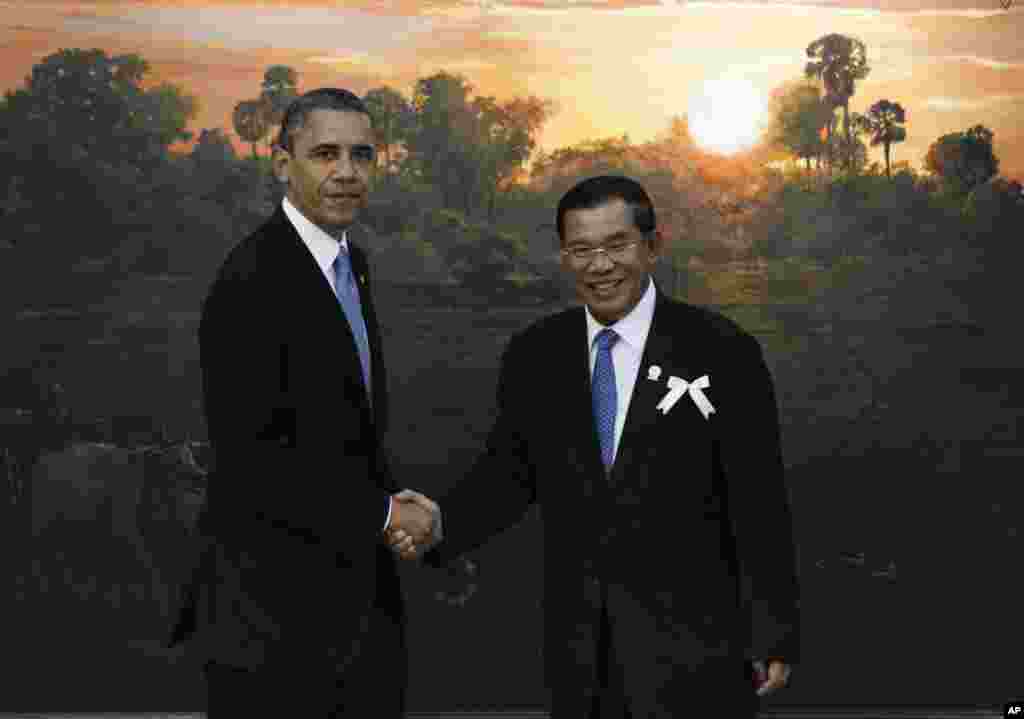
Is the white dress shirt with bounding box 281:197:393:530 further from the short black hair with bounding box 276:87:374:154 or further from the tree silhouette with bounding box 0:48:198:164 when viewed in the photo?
the tree silhouette with bounding box 0:48:198:164

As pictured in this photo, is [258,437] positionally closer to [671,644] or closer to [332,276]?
[332,276]

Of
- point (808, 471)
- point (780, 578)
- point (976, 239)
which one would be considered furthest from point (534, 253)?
point (780, 578)

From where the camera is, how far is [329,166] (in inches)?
110

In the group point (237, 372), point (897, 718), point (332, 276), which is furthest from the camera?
point (897, 718)

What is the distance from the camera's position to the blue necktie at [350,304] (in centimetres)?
284

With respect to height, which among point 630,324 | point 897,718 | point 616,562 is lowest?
point 897,718

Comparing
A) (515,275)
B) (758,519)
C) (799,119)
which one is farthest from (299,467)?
(799,119)

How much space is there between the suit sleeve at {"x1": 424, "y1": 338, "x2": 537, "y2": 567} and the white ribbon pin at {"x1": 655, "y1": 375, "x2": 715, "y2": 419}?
1.51ft

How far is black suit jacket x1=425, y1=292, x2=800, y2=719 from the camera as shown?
2.65 metres

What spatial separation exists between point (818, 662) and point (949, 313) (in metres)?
1.51

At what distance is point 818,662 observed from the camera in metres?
4.71

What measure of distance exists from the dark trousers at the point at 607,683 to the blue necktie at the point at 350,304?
0.79m

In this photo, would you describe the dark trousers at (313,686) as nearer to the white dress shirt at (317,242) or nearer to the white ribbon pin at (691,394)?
the white dress shirt at (317,242)

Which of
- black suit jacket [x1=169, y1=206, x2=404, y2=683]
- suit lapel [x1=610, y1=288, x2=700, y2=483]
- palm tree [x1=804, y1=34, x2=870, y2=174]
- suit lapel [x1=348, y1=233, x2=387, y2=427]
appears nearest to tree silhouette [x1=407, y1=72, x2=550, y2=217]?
palm tree [x1=804, y1=34, x2=870, y2=174]
